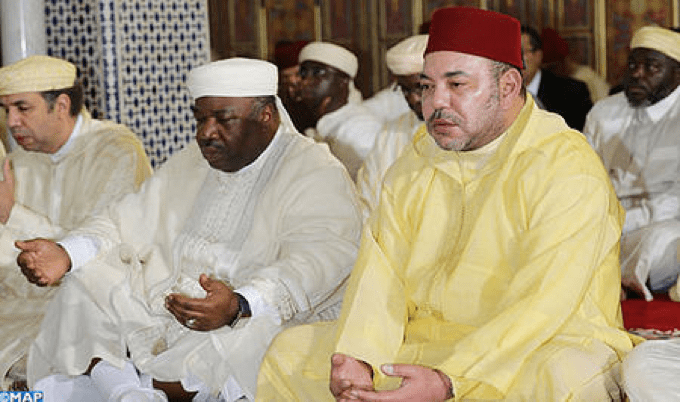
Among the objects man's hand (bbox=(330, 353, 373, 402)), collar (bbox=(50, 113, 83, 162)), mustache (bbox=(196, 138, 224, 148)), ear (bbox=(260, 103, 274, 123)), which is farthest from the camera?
collar (bbox=(50, 113, 83, 162))

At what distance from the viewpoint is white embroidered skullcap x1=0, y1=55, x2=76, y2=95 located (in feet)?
16.8

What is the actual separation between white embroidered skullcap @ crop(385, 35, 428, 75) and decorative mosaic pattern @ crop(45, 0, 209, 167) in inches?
44.1

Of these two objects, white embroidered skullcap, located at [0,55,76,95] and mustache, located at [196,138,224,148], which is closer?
mustache, located at [196,138,224,148]

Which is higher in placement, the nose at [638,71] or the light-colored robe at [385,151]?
the nose at [638,71]

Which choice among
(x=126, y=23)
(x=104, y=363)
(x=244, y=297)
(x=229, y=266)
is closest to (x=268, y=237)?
(x=229, y=266)

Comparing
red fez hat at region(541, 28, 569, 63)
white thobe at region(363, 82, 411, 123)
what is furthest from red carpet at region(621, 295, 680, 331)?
red fez hat at region(541, 28, 569, 63)

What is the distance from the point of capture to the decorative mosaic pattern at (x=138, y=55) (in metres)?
6.30

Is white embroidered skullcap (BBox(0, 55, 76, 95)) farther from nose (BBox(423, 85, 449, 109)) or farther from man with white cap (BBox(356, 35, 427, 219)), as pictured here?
nose (BBox(423, 85, 449, 109))

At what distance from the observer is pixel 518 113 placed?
352cm

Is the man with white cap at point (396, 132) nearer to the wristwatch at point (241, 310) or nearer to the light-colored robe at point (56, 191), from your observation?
the light-colored robe at point (56, 191)

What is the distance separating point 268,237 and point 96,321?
0.69 metres

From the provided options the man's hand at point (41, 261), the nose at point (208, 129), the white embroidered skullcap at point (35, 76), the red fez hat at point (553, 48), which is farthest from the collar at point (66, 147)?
the red fez hat at point (553, 48)

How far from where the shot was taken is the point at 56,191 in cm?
523

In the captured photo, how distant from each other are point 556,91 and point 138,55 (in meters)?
2.90
